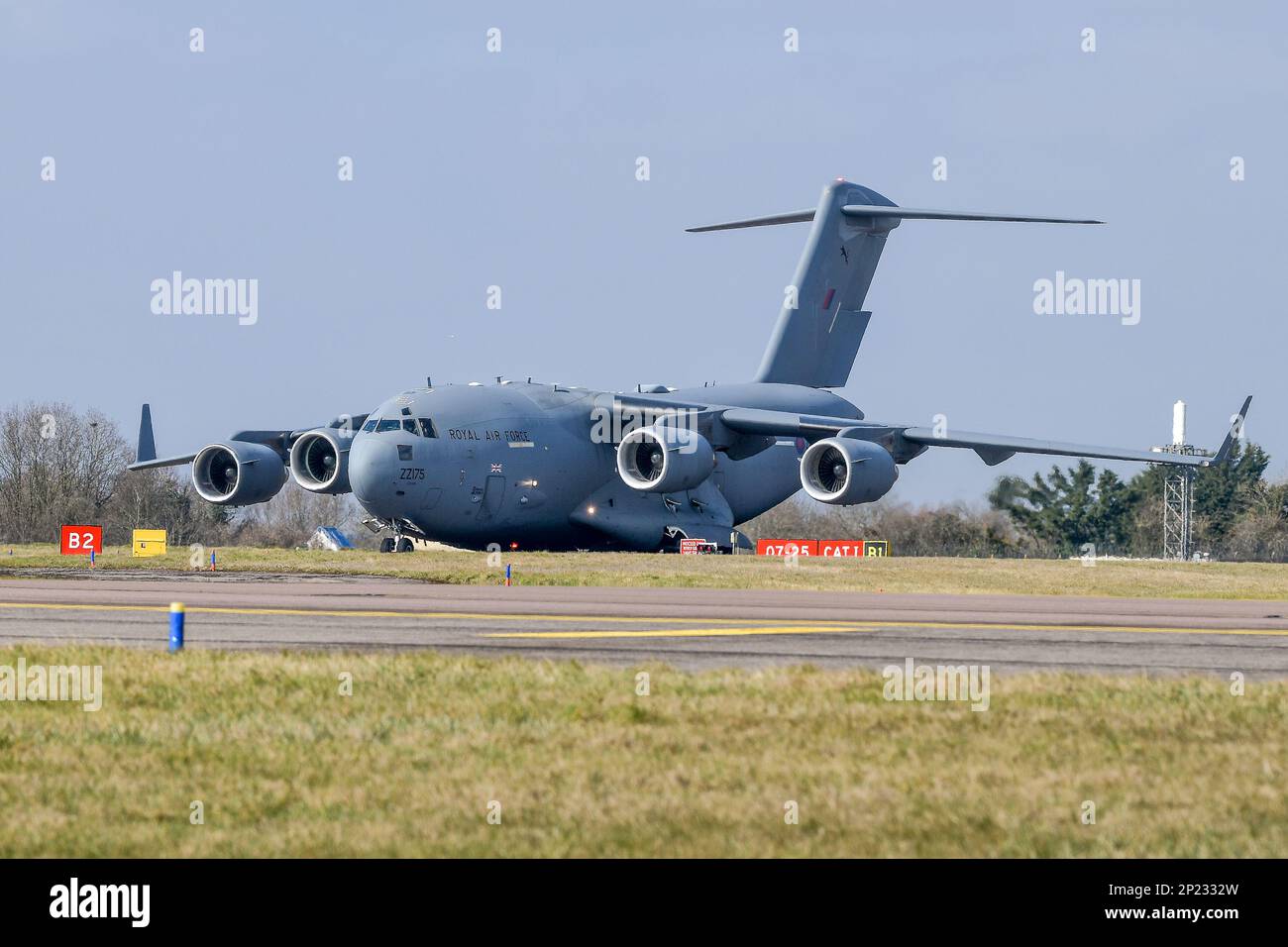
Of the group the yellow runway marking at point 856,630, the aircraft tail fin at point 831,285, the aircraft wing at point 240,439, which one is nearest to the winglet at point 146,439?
the aircraft wing at point 240,439

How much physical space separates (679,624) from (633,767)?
12802 mm

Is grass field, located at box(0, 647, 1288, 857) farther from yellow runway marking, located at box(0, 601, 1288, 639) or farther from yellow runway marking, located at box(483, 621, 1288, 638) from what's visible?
yellow runway marking, located at box(0, 601, 1288, 639)

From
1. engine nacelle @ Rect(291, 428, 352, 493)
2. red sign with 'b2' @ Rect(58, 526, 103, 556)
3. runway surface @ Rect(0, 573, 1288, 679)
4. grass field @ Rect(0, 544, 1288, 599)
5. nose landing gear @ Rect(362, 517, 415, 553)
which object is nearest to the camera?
runway surface @ Rect(0, 573, 1288, 679)

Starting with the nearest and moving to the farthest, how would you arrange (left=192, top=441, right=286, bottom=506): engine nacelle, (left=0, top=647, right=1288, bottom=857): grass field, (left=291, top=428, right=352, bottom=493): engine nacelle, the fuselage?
1. (left=0, top=647, right=1288, bottom=857): grass field
2. the fuselage
3. (left=291, top=428, right=352, bottom=493): engine nacelle
4. (left=192, top=441, right=286, bottom=506): engine nacelle

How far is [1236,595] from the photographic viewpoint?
36.6 m

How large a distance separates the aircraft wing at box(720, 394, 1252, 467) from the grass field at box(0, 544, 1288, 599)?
323 centimetres

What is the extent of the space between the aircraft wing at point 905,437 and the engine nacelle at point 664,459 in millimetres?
2266

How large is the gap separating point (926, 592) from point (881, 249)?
27.0 m

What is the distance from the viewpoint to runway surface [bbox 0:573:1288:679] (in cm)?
1916

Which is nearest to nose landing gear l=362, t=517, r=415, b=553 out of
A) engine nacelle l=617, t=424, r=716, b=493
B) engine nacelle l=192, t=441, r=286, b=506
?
engine nacelle l=192, t=441, r=286, b=506

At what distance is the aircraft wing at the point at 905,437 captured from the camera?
49.8 meters

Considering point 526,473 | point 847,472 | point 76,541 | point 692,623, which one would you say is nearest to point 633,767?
point 692,623
